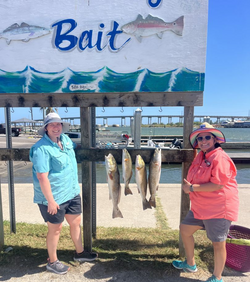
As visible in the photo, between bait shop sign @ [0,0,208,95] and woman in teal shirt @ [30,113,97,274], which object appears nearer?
woman in teal shirt @ [30,113,97,274]

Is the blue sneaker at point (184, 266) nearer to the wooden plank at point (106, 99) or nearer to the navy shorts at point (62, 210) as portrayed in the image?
the navy shorts at point (62, 210)

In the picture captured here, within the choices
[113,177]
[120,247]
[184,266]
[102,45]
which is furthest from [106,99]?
[184,266]

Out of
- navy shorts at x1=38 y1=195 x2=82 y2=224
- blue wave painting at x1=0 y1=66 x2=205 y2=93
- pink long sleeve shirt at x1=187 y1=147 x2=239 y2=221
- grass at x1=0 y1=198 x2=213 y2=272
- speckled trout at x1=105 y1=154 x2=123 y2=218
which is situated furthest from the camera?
grass at x1=0 y1=198 x2=213 y2=272

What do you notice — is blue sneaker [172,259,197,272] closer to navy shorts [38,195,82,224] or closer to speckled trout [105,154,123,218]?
speckled trout [105,154,123,218]

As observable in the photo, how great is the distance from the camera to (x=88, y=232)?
116 inches

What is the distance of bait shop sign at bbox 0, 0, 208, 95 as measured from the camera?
2586 mm

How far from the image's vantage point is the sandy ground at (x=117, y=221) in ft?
8.18

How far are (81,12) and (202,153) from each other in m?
2.20

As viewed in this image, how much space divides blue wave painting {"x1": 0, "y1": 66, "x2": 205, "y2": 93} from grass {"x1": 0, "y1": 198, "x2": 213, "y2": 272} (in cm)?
220

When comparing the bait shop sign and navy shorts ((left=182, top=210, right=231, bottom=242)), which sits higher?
the bait shop sign

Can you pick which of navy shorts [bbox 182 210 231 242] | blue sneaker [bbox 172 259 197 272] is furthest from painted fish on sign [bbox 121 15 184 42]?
blue sneaker [bbox 172 259 197 272]

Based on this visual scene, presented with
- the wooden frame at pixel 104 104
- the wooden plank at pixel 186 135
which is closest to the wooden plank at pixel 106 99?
the wooden frame at pixel 104 104

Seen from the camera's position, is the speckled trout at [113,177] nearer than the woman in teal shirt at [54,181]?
No

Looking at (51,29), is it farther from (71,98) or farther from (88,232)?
(88,232)
